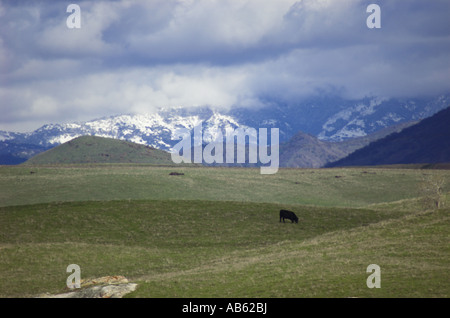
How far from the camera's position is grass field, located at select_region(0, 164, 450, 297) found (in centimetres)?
3481

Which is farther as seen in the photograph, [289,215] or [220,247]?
[289,215]

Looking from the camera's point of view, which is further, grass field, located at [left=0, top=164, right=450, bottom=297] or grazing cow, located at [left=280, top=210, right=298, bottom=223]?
grazing cow, located at [left=280, top=210, right=298, bottom=223]

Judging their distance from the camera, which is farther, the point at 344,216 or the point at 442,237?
the point at 344,216

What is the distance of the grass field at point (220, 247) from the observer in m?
34.8

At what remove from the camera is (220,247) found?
205 ft

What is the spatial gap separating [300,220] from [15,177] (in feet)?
311

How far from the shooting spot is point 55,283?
4559 cm

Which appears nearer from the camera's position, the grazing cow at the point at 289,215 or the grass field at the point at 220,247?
the grass field at the point at 220,247

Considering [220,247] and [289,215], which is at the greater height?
[289,215]

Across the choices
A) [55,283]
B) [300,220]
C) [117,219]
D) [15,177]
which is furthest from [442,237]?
[15,177]

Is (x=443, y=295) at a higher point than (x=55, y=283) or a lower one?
higher
